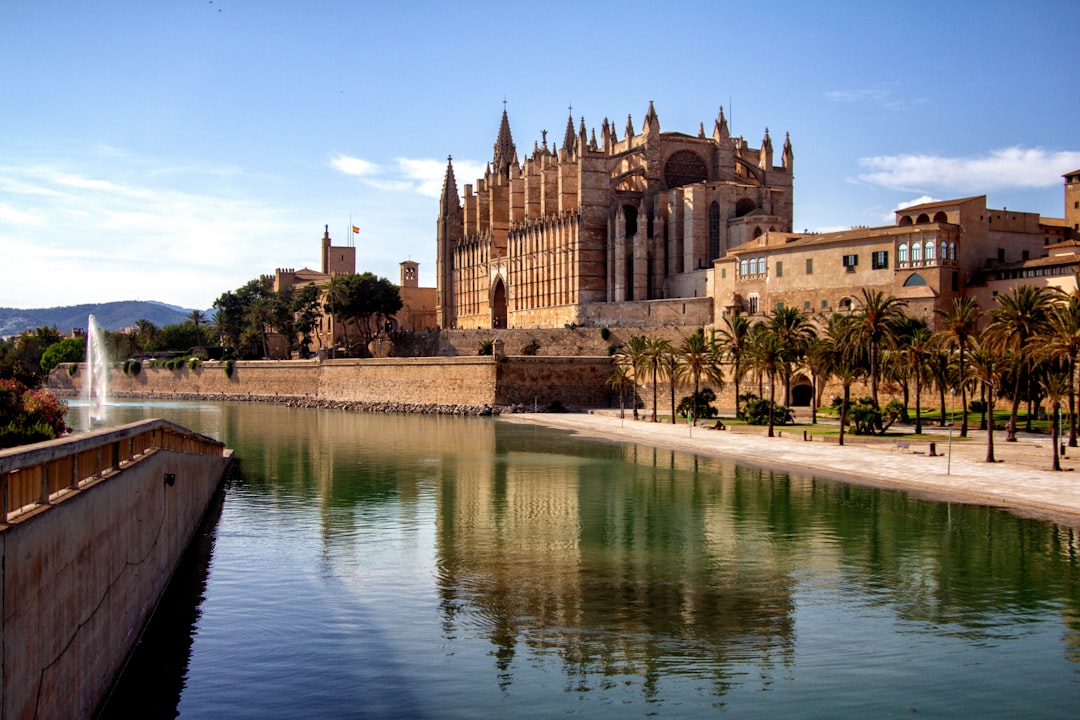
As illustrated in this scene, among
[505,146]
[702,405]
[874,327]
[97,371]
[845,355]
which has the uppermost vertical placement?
[505,146]

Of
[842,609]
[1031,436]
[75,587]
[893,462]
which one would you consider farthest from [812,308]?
[75,587]

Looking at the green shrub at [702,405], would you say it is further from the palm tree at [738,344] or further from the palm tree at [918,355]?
the palm tree at [918,355]

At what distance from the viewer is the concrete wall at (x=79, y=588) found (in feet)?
23.8

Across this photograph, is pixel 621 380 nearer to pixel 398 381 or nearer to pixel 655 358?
pixel 655 358

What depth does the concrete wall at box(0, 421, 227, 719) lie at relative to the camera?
23.8ft

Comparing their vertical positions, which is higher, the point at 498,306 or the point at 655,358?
the point at 498,306

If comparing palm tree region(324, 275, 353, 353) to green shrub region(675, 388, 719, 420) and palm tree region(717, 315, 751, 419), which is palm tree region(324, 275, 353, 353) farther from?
palm tree region(717, 315, 751, 419)

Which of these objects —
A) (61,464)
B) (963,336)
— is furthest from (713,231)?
→ (61,464)

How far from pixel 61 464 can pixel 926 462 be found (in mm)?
26424

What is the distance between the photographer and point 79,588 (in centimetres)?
919

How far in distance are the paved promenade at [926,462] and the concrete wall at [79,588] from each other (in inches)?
719

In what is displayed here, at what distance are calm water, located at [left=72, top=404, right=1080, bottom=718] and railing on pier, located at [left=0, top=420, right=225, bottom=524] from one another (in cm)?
257


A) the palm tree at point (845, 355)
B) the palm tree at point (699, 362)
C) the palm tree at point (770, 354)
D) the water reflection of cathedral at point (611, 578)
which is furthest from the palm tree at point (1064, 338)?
the palm tree at point (699, 362)

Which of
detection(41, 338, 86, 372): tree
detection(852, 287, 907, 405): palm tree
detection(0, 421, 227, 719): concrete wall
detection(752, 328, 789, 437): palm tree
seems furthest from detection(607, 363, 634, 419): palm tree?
detection(41, 338, 86, 372): tree
